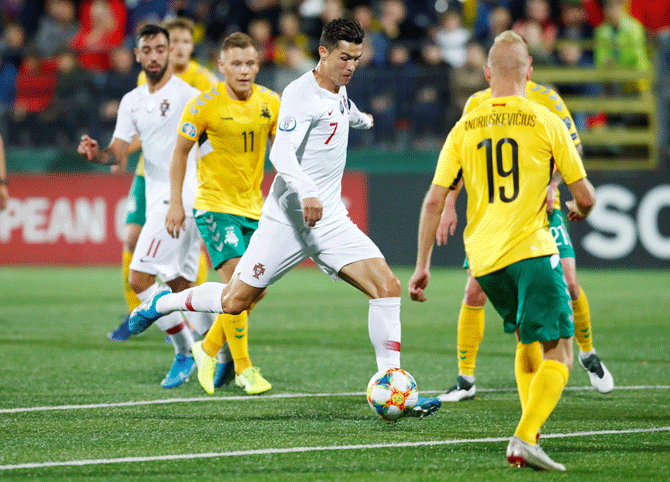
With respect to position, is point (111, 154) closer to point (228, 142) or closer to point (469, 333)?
point (228, 142)

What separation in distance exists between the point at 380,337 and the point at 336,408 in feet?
2.06

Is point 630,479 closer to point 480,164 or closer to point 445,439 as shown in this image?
point 445,439

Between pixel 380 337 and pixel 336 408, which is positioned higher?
pixel 380 337

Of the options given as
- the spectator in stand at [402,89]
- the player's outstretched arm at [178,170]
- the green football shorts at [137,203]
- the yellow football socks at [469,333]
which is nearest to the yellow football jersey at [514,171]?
the yellow football socks at [469,333]

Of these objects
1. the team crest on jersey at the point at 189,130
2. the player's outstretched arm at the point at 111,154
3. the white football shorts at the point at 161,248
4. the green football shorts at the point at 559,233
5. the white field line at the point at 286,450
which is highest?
the team crest on jersey at the point at 189,130

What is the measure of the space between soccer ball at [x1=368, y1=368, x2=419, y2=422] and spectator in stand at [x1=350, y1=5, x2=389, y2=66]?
430 inches

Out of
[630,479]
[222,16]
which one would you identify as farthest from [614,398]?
[222,16]

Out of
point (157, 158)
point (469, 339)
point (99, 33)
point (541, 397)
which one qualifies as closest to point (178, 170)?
point (157, 158)

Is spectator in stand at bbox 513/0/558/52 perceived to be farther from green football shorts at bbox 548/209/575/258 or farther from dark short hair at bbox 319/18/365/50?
dark short hair at bbox 319/18/365/50

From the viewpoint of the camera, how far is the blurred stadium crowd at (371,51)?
15.3 meters

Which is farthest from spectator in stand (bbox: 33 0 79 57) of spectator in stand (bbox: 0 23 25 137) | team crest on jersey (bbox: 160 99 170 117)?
team crest on jersey (bbox: 160 99 170 117)

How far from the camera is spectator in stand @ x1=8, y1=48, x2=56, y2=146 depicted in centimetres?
1598

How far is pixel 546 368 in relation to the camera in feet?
14.7

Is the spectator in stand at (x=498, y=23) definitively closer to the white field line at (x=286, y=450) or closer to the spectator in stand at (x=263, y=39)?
the spectator in stand at (x=263, y=39)
